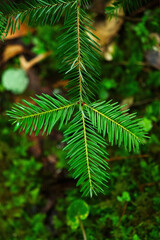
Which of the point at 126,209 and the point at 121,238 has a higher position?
the point at 126,209

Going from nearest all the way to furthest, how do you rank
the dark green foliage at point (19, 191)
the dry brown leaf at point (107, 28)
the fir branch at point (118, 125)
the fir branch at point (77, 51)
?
the fir branch at point (118, 125)
the fir branch at point (77, 51)
the dark green foliage at point (19, 191)
the dry brown leaf at point (107, 28)

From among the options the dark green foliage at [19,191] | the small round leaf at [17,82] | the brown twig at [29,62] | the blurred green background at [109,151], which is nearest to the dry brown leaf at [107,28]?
the blurred green background at [109,151]

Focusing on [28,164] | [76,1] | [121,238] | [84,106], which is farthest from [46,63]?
[121,238]

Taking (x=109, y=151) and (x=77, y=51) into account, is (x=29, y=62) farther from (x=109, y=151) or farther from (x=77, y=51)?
(x=77, y=51)

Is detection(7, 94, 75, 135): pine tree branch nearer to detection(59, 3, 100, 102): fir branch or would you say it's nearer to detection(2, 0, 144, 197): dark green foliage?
detection(2, 0, 144, 197): dark green foliage

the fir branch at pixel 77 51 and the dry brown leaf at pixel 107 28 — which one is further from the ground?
the dry brown leaf at pixel 107 28

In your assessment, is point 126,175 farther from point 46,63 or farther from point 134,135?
point 46,63

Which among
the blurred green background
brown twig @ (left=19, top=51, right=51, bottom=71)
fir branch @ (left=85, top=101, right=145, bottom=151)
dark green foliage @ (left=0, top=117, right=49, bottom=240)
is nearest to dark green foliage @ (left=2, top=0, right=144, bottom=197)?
fir branch @ (left=85, top=101, right=145, bottom=151)

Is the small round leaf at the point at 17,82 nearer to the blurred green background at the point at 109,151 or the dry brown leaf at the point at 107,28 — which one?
the blurred green background at the point at 109,151

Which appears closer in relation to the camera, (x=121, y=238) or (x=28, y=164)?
(x=121, y=238)
